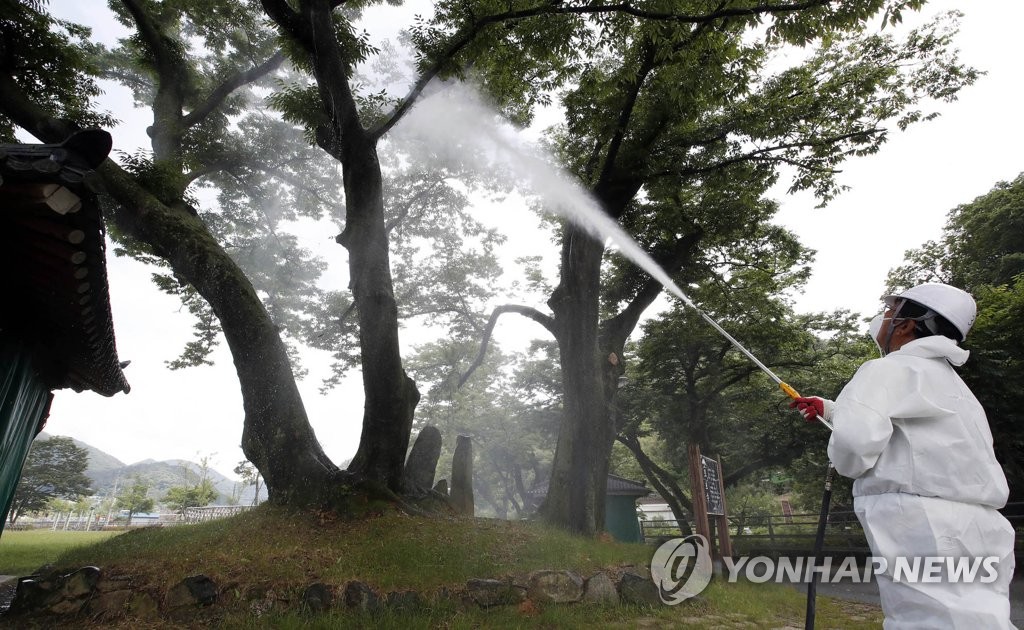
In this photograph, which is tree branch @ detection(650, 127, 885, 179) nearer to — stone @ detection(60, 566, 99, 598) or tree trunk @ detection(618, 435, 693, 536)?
stone @ detection(60, 566, 99, 598)

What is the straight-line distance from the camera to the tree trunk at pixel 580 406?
926 centimetres

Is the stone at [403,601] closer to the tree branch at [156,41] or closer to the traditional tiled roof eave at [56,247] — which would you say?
the traditional tiled roof eave at [56,247]

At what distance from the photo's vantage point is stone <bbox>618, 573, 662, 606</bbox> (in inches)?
271

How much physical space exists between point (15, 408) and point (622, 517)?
2147 cm

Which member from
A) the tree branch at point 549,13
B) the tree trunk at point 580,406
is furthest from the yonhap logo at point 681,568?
the tree branch at point 549,13

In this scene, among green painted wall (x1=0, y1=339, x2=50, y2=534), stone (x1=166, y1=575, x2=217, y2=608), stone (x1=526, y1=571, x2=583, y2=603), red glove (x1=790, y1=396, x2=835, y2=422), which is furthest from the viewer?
stone (x1=526, y1=571, x2=583, y2=603)

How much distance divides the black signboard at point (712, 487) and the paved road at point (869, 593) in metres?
2.80

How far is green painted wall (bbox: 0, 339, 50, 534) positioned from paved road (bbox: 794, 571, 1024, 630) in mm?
12430

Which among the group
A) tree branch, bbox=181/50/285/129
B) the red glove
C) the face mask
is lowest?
the red glove

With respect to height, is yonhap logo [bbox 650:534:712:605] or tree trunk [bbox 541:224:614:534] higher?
tree trunk [bbox 541:224:614:534]

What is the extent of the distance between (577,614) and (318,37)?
8570 millimetres

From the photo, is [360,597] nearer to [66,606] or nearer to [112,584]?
[112,584]

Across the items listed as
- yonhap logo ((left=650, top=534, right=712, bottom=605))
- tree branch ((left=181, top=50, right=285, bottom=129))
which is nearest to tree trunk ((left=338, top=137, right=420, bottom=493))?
yonhap logo ((left=650, top=534, right=712, bottom=605))

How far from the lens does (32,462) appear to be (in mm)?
39219
